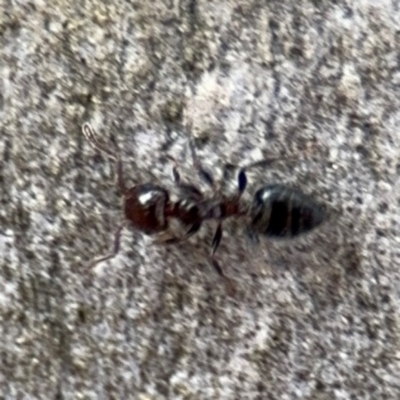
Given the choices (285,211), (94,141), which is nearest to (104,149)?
(94,141)

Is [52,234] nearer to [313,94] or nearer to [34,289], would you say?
[34,289]

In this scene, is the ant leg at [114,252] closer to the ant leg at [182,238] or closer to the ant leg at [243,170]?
the ant leg at [182,238]

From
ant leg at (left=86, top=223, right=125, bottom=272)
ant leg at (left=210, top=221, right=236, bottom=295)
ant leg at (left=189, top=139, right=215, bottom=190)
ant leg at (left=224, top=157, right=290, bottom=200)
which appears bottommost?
ant leg at (left=86, top=223, right=125, bottom=272)

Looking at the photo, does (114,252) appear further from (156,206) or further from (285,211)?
(285,211)

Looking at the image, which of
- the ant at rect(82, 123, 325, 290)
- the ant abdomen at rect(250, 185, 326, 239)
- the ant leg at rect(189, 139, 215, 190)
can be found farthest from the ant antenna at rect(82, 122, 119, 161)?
the ant abdomen at rect(250, 185, 326, 239)

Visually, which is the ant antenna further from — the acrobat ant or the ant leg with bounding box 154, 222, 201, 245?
the ant leg with bounding box 154, 222, 201, 245

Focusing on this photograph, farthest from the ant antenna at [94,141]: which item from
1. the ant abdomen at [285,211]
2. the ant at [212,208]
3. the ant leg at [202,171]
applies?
the ant abdomen at [285,211]
